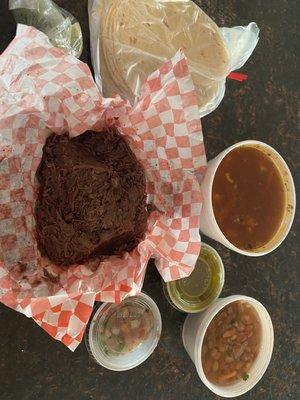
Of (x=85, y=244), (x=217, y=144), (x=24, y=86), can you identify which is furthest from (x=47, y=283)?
(x=217, y=144)

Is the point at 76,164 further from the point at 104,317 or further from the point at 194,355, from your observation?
the point at 194,355

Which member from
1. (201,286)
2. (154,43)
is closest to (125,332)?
(201,286)

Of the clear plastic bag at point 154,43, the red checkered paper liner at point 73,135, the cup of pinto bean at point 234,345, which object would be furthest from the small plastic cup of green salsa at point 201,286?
the clear plastic bag at point 154,43

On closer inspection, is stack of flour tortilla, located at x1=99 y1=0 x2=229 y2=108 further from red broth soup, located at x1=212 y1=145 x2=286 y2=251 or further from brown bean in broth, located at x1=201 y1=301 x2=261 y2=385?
brown bean in broth, located at x1=201 y1=301 x2=261 y2=385

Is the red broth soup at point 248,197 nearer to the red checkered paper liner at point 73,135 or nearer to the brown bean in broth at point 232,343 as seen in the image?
the red checkered paper liner at point 73,135

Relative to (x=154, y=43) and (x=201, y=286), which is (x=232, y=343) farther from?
(x=154, y=43)

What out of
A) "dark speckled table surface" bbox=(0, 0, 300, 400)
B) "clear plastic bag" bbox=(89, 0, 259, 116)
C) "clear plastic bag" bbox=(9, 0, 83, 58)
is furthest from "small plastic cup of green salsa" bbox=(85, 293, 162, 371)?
"clear plastic bag" bbox=(9, 0, 83, 58)
